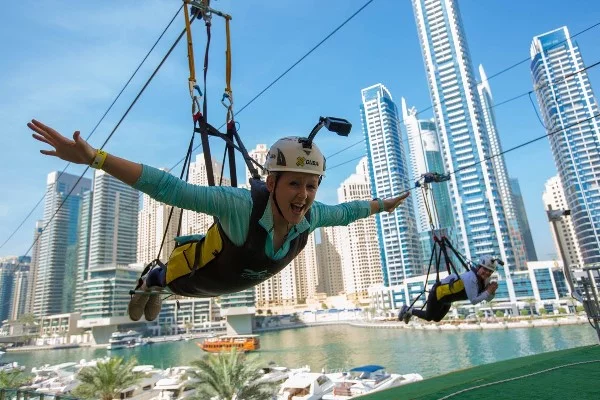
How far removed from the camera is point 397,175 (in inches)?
3989

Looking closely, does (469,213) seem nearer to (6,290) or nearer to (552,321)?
(552,321)

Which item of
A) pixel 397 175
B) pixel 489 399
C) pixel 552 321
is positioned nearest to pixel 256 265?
pixel 489 399

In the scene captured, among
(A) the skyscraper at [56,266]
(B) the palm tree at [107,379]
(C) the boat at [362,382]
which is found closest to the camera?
(B) the palm tree at [107,379]

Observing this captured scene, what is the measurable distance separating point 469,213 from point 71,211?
142679 mm

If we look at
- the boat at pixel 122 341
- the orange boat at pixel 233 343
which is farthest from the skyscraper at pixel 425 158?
the boat at pixel 122 341

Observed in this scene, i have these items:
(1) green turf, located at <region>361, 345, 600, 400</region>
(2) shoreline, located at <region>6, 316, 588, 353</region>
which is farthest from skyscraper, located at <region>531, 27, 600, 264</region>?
(1) green turf, located at <region>361, 345, 600, 400</region>

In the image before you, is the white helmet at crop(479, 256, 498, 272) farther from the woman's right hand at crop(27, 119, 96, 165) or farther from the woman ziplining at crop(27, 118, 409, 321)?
the woman's right hand at crop(27, 119, 96, 165)

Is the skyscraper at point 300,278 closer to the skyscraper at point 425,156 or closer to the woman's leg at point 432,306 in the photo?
the skyscraper at point 425,156

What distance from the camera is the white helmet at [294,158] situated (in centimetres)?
223

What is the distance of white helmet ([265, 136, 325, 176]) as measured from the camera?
7.30 ft

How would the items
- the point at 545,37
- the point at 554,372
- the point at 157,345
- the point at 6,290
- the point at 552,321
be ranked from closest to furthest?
the point at 554,372
the point at 552,321
the point at 157,345
the point at 545,37
the point at 6,290

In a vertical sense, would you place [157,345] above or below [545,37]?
below

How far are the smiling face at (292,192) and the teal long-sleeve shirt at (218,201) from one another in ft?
0.33

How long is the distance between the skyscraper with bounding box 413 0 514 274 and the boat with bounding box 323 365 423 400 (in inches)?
2471
